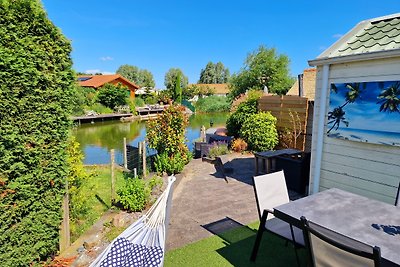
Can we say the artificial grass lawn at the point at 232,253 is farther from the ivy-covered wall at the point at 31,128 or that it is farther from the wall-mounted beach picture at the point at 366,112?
the wall-mounted beach picture at the point at 366,112

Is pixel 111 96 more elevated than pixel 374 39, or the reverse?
pixel 374 39

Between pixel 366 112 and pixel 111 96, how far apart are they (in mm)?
26739

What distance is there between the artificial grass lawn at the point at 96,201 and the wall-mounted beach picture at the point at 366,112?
12.8ft

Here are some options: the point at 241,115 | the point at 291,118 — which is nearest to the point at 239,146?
the point at 241,115

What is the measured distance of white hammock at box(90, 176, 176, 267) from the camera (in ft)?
6.94

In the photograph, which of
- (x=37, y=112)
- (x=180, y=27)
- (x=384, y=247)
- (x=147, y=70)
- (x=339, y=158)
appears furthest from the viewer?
(x=147, y=70)

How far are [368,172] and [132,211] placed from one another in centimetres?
368

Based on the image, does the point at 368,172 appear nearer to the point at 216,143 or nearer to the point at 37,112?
the point at 37,112

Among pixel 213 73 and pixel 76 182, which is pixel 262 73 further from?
pixel 213 73

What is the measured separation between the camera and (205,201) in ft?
15.5

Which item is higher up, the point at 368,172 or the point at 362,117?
the point at 362,117

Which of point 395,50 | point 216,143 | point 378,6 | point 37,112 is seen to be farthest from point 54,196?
point 378,6

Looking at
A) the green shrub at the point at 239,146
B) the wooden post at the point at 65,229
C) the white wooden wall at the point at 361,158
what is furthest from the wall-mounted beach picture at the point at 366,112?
the green shrub at the point at 239,146

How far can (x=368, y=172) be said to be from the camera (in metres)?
3.94
